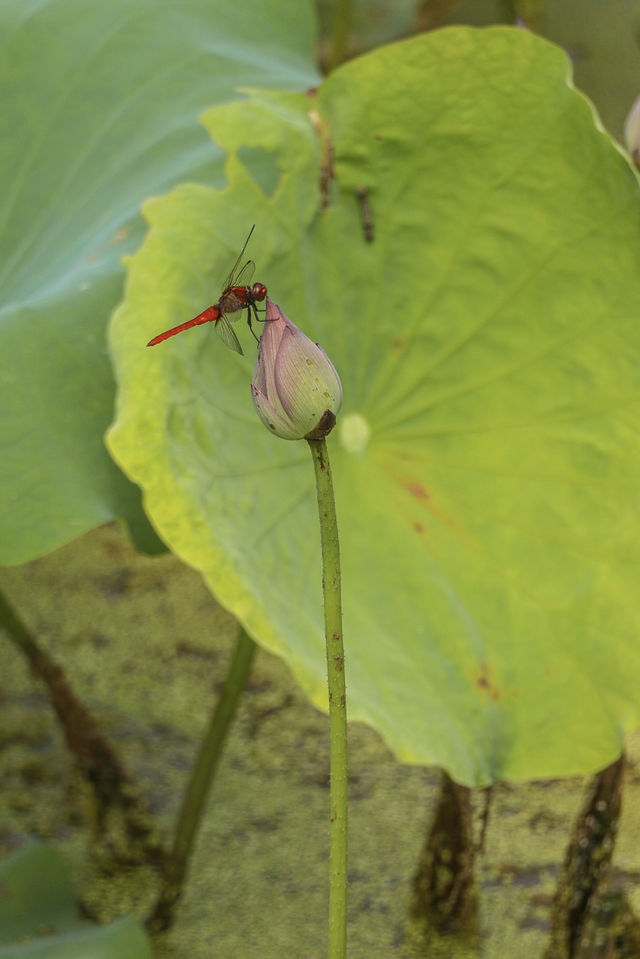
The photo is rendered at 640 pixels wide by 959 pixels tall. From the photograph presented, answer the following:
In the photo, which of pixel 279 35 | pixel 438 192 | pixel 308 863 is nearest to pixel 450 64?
pixel 438 192

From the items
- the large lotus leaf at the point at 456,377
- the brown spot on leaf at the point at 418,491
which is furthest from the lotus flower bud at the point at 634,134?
the brown spot on leaf at the point at 418,491

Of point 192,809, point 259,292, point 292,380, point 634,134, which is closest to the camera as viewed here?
point 292,380

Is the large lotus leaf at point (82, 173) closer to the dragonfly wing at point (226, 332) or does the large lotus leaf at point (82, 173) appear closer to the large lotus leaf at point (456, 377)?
the large lotus leaf at point (456, 377)

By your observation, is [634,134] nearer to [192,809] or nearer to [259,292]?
[259,292]

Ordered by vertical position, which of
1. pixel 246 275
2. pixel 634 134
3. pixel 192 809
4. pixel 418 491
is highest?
pixel 246 275

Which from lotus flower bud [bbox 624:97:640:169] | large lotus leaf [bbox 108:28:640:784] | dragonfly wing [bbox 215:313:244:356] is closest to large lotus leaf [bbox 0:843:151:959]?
large lotus leaf [bbox 108:28:640:784]

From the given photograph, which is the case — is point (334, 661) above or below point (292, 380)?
below

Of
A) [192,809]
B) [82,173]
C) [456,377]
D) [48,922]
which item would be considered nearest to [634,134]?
[456,377]
